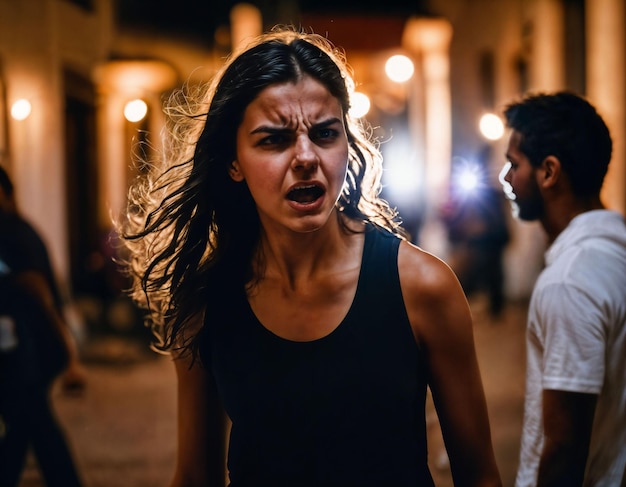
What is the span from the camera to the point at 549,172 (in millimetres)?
2670

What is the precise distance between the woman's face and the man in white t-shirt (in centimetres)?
72

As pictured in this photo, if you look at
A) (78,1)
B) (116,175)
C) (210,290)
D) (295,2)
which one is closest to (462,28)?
(295,2)

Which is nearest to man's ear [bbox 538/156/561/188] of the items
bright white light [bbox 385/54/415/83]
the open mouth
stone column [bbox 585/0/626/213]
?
the open mouth

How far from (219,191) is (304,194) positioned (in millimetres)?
473

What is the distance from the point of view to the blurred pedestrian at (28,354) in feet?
13.6

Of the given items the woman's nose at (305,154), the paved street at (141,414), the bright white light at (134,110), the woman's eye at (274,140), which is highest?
the bright white light at (134,110)

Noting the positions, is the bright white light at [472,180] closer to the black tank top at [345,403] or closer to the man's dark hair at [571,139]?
the man's dark hair at [571,139]

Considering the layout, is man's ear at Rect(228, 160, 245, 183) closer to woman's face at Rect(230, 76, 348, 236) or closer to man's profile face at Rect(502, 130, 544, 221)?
woman's face at Rect(230, 76, 348, 236)

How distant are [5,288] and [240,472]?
2.40 meters

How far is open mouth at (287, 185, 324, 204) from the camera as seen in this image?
7.09 feet

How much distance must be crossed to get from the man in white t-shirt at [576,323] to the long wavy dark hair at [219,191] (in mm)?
499

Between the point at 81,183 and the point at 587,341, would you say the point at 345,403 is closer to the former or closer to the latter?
the point at 587,341

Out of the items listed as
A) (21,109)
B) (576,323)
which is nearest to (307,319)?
(576,323)

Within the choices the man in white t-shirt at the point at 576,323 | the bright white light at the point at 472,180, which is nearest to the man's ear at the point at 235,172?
the man in white t-shirt at the point at 576,323
